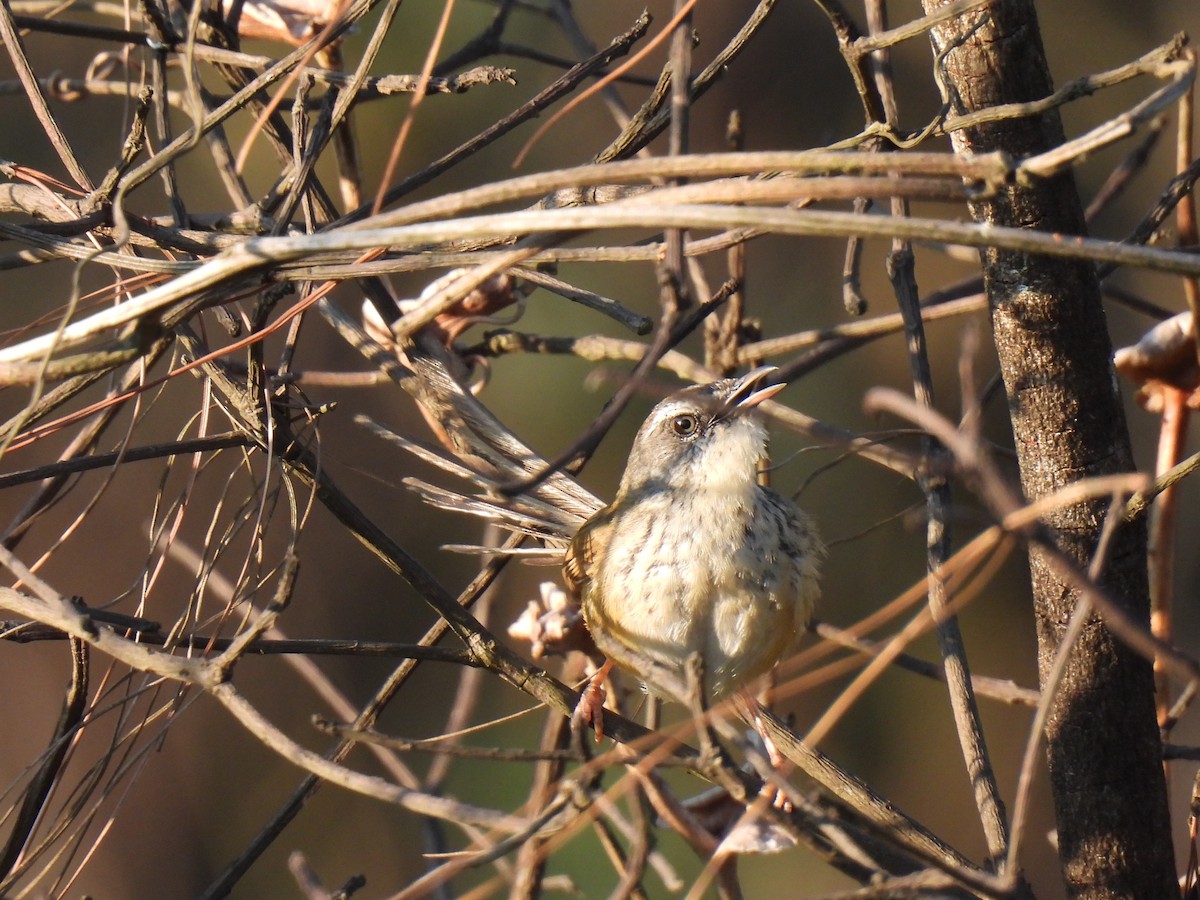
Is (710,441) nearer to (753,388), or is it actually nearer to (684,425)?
(684,425)

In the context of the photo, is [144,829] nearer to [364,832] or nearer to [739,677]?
[364,832]

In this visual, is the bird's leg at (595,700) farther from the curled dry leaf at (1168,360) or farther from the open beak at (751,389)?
the curled dry leaf at (1168,360)

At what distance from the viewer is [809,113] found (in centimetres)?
600

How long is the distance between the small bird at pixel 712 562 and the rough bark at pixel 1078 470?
838 millimetres

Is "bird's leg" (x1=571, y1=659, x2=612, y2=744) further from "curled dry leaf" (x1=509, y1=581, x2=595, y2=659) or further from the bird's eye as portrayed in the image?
the bird's eye

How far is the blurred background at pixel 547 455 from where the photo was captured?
18.2 ft

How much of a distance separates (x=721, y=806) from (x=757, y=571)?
61cm

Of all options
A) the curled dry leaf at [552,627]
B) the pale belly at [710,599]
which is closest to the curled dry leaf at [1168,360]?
the pale belly at [710,599]

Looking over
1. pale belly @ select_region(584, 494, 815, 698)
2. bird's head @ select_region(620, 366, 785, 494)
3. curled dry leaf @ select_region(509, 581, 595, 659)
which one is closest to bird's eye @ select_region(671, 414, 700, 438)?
bird's head @ select_region(620, 366, 785, 494)

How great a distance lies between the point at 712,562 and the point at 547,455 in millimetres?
3047

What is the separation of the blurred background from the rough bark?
348cm

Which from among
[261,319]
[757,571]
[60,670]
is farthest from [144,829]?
[261,319]

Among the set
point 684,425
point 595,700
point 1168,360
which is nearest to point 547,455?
point 684,425

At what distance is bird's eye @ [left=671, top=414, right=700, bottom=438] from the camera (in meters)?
3.09
